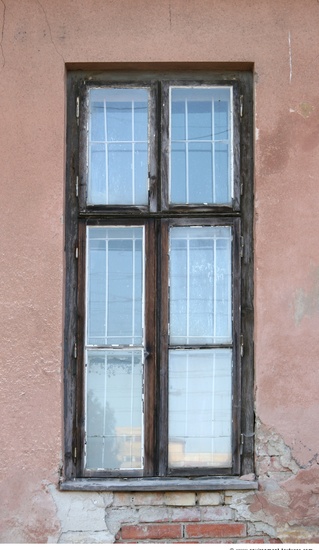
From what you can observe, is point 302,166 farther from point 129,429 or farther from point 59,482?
point 59,482

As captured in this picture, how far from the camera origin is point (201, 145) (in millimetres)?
4613

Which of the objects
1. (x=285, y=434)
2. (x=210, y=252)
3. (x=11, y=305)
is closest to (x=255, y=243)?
(x=210, y=252)

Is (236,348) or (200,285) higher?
(200,285)

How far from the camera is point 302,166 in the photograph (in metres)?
4.50

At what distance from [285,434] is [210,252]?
3.25 ft

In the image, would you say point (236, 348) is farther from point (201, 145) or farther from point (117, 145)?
point (117, 145)

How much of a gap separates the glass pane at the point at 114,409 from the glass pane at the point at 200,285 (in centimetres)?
28

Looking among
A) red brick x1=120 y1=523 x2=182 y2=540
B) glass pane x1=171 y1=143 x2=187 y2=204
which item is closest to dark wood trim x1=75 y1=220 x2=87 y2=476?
red brick x1=120 y1=523 x2=182 y2=540

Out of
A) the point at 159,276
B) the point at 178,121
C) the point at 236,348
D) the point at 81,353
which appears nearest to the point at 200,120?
the point at 178,121

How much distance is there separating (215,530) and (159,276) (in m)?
1.30

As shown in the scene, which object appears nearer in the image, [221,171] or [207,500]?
[207,500]

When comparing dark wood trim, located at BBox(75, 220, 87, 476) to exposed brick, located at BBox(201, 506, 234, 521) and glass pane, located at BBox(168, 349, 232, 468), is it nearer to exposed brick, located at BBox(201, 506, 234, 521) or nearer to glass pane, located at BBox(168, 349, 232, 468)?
glass pane, located at BBox(168, 349, 232, 468)

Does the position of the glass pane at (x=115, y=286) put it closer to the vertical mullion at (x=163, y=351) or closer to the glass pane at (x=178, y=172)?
the vertical mullion at (x=163, y=351)

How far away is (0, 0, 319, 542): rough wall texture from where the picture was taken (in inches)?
172
